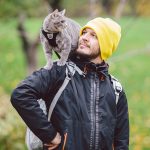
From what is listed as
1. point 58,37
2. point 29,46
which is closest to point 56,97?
point 58,37

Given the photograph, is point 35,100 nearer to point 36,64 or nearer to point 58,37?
point 58,37

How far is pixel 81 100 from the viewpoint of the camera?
11.5 feet

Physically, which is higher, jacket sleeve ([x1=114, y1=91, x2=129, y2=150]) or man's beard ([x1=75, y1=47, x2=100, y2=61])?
man's beard ([x1=75, y1=47, x2=100, y2=61])

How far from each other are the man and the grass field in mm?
3280

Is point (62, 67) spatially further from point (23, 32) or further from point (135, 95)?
point (135, 95)

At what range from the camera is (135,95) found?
12602mm

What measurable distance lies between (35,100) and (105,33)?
660 millimetres

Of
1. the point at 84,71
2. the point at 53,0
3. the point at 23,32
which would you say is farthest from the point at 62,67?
the point at 23,32

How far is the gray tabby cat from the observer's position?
354 centimetres

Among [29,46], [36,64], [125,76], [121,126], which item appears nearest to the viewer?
[121,126]

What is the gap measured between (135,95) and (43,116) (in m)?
9.28

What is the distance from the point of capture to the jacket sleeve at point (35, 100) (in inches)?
134

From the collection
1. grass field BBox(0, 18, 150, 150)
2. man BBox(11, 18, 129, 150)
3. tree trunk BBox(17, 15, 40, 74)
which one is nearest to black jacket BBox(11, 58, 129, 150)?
man BBox(11, 18, 129, 150)

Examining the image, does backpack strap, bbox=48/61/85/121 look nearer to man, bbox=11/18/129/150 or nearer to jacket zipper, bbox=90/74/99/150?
man, bbox=11/18/129/150
